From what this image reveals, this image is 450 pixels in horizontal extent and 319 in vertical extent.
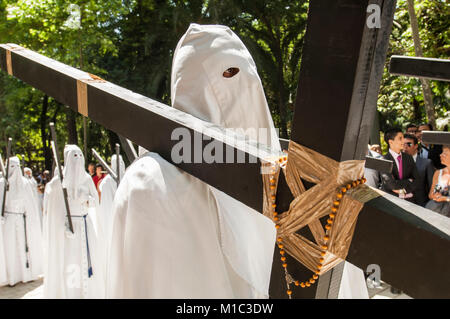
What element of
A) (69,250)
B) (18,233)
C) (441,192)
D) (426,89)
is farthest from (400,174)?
(18,233)

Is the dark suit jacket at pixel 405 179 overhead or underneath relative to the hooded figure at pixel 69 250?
overhead

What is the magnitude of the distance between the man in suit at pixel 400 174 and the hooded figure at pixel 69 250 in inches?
182

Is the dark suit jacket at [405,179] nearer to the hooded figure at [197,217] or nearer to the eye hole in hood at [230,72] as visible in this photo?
the hooded figure at [197,217]

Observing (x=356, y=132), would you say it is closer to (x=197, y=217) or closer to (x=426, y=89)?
(x=197, y=217)

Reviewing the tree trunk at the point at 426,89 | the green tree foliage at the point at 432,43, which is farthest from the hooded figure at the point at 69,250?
the green tree foliage at the point at 432,43

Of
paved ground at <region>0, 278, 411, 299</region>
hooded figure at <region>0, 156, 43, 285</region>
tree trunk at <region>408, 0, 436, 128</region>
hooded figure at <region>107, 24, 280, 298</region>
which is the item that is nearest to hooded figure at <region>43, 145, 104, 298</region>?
paved ground at <region>0, 278, 411, 299</region>

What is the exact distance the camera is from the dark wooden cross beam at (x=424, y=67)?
116 centimetres

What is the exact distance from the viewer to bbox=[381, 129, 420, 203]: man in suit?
231 inches

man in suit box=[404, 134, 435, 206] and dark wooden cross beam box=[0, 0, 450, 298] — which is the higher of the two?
dark wooden cross beam box=[0, 0, 450, 298]

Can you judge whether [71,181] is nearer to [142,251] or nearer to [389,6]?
[142,251]

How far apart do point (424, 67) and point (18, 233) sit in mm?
9131

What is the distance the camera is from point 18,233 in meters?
8.72

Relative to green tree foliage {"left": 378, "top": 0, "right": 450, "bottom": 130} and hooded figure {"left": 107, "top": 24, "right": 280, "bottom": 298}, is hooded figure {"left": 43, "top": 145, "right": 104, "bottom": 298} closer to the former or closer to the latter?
hooded figure {"left": 107, "top": 24, "right": 280, "bottom": 298}

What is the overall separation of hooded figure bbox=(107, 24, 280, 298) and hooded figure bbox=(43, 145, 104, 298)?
563 cm
